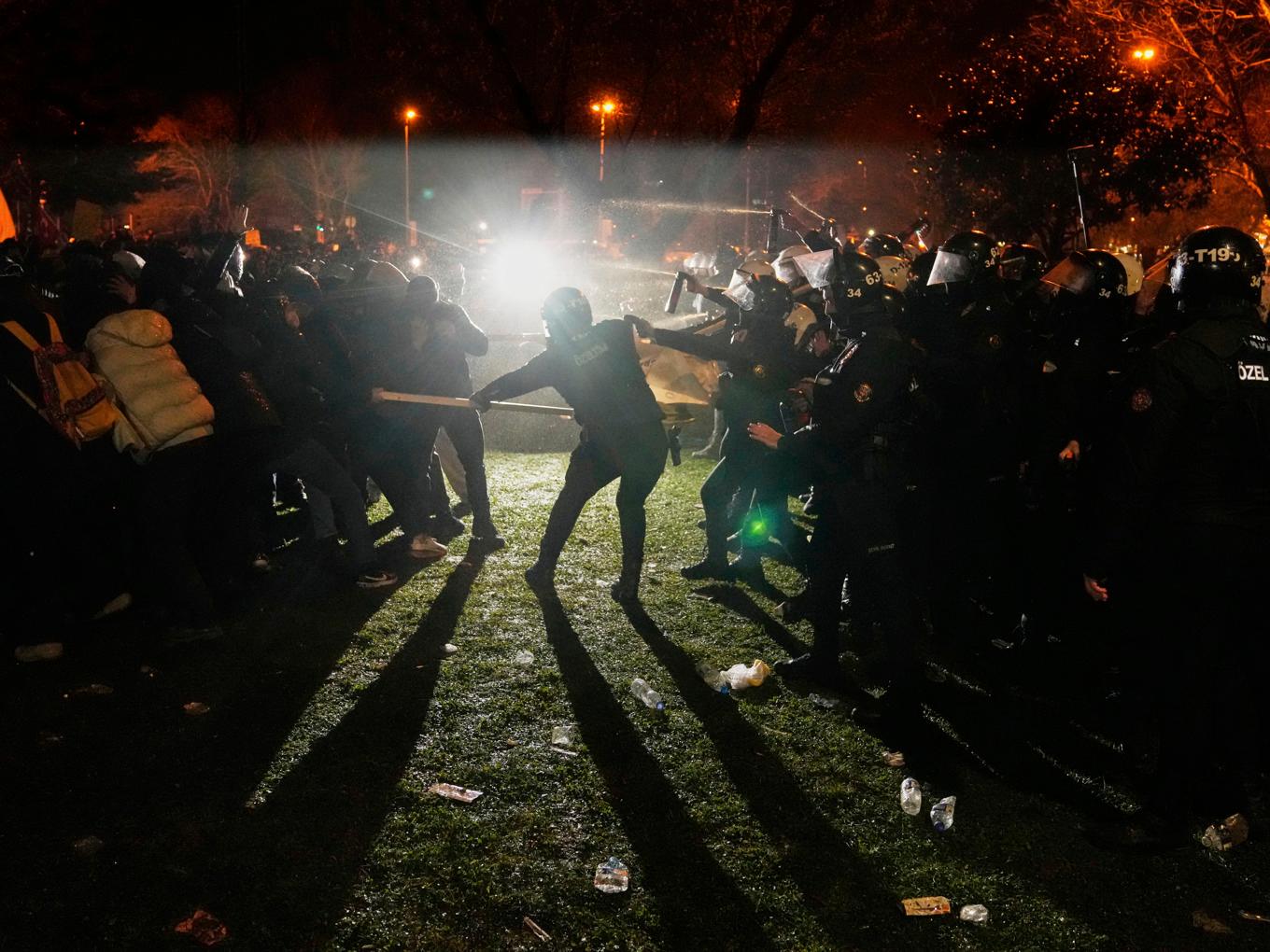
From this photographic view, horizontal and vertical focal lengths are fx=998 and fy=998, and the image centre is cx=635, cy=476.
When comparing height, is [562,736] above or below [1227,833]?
below

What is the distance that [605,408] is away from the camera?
659 centimetres

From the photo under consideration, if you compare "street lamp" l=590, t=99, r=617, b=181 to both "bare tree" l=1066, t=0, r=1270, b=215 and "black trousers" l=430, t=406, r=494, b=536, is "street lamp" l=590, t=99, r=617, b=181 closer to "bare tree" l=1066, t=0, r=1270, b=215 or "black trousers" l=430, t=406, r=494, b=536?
"bare tree" l=1066, t=0, r=1270, b=215

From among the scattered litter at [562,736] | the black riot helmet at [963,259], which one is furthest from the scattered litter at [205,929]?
the black riot helmet at [963,259]

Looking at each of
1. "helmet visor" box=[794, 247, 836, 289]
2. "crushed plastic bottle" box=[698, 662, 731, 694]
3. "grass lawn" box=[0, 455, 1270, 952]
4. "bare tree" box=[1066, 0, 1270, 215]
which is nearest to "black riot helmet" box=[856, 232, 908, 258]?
"helmet visor" box=[794, 247, 836, 289]

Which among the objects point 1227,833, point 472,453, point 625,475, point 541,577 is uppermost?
point 625,475

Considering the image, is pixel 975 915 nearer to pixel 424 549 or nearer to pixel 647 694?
pixel 647 694

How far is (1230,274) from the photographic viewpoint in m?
3.76

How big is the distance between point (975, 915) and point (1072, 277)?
376 cm

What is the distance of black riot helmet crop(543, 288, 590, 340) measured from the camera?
21.5 feet

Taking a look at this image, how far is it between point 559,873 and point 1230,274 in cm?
340

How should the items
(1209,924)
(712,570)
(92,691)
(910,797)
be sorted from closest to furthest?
1. (1209,924)
2. (910,797)
3. (92,691)
4. (712,570)

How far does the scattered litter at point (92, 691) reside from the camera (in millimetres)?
5199

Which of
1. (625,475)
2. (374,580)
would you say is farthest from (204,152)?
(625,475)

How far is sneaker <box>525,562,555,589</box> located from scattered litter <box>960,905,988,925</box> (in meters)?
3.87
